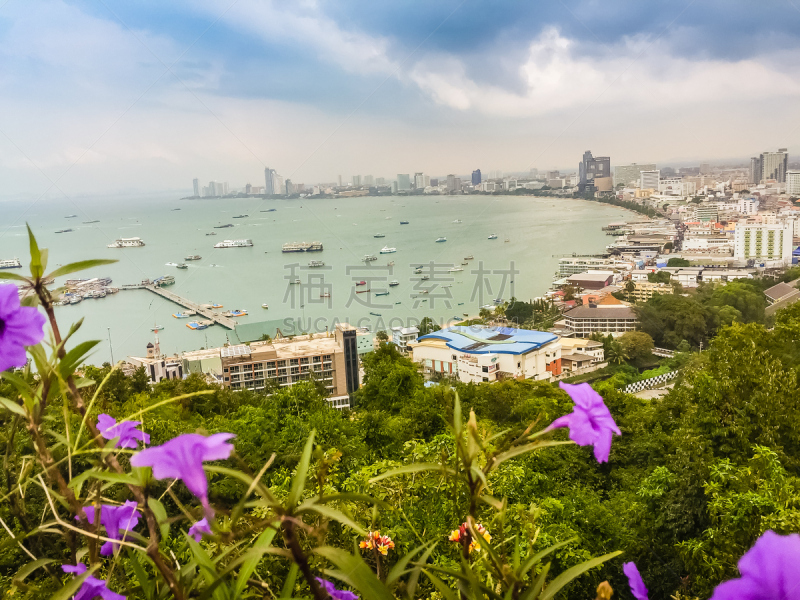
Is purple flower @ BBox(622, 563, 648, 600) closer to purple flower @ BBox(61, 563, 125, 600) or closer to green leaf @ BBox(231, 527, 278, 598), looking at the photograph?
green leaf @ BBox(231, 527, 278, 598)

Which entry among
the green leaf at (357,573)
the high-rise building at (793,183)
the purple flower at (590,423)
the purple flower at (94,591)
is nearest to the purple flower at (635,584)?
the purple flower at (590,423)

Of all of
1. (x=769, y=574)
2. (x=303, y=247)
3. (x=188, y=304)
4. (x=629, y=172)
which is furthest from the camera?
(x=629, y=172)

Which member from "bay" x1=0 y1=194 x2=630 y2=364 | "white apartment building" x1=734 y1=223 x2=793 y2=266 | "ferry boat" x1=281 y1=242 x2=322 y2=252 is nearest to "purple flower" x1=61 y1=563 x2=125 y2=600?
"bay" x1=0 y1=194 x2=630 y2=364

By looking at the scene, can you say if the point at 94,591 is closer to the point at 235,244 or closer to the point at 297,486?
the point at 297,486

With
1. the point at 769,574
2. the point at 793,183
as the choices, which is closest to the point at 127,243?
the point at 769,574

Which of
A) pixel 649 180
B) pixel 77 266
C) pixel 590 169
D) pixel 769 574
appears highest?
pixel 590 169

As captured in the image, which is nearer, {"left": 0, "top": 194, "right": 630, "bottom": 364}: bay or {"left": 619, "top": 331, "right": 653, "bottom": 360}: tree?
{"left": 619, "top": 331, "right": 653, "bottom": 360}: tree

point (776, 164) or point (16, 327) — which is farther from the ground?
point (776, 164)
